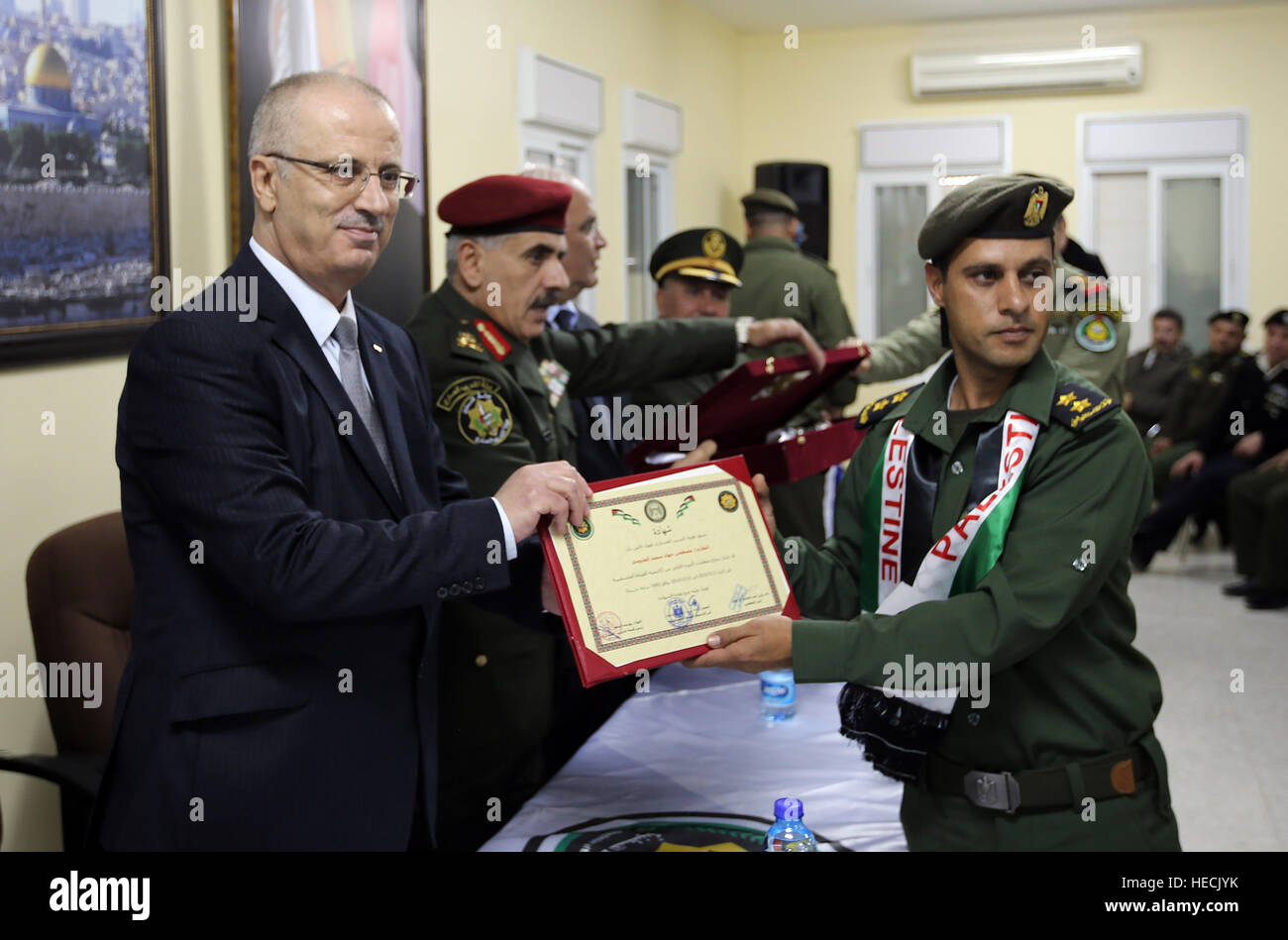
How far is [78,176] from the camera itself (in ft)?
9.55

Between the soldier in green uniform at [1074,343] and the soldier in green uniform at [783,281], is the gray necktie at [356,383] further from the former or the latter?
the soldier in green uniform at [783,281]

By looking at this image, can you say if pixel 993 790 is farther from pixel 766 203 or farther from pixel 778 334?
pixel 766 203

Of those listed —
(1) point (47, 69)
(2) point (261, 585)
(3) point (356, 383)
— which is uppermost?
(1) point (47, 69)

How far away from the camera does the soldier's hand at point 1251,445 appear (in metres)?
7.41

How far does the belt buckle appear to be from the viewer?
1653 mm

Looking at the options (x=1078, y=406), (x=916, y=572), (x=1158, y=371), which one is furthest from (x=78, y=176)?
(x=1158, y=371)

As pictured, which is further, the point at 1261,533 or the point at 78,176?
the point at 1261,533

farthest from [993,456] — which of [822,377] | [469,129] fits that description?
[469,129]

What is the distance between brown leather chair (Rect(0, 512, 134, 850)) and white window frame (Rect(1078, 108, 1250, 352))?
8605mm

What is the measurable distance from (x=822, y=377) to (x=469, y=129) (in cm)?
297

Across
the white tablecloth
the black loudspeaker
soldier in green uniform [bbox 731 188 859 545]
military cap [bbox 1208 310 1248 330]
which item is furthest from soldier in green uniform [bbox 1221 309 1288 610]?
the white tablecloth

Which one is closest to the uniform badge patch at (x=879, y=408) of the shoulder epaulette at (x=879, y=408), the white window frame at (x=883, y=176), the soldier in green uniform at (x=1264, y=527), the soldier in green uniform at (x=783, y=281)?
the shoulder epaulette at (x=879, y=408)

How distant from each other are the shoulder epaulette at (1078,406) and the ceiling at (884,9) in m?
7.66

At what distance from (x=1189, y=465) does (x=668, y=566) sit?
6.61 metres
